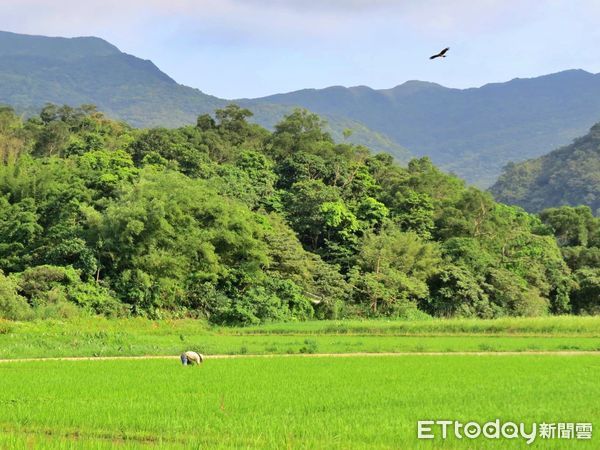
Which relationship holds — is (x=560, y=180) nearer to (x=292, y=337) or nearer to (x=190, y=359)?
(x=292, y=337)

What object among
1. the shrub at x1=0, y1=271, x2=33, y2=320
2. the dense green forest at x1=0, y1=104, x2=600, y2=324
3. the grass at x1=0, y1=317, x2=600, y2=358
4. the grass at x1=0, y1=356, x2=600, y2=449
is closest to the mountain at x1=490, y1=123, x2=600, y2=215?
the dense green forest at x1=0, y1=104, x2=600, y2=324

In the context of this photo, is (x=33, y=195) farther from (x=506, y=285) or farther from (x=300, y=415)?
(x=300, y=415)

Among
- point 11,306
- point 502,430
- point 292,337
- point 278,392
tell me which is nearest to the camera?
point 502,430

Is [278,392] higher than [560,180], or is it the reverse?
[560,180]

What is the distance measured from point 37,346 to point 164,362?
599 cm

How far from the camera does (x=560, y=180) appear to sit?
299 feet

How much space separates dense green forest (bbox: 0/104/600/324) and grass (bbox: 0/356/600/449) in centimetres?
1480

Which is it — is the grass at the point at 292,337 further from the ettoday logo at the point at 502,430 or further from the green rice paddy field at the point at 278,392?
the ettoday logo at the point at 502,430

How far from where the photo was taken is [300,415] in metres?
9.91

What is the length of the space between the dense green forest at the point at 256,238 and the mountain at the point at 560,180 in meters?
40.8

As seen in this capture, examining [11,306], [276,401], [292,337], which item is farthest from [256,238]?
[276,401]

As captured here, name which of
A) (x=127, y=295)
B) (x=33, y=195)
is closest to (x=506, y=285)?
(x=127, y=295)

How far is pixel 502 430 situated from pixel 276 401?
408 centimetres

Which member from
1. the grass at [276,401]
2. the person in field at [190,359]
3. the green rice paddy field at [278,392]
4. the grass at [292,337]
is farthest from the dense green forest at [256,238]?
the grass at [276,401]
